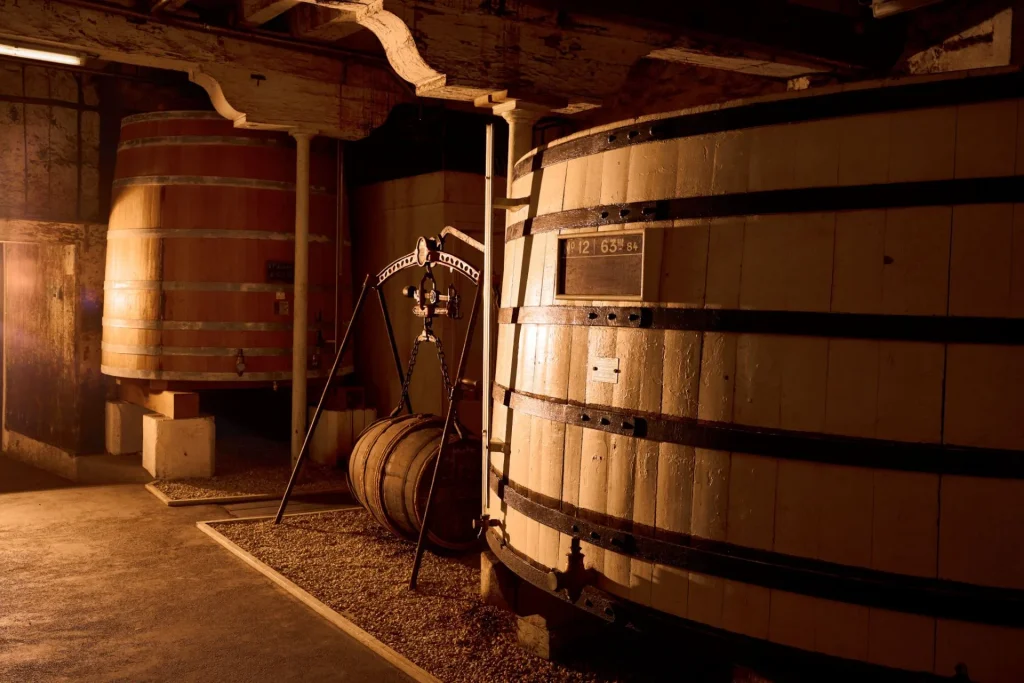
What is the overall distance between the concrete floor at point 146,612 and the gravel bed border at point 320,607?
0.11ft

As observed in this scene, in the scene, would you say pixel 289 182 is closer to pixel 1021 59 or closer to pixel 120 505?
pixel 120 505

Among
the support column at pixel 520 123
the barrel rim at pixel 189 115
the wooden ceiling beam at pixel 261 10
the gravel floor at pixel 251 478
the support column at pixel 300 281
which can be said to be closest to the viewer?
the support column at pixel 520 123

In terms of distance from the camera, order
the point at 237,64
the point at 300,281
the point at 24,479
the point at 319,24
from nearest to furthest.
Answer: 1. the point at 319,24
2. the point at 237,64
3. the point at 300,281
4. the point at 24,479

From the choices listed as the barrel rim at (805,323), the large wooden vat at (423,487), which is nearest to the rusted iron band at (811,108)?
the barrel rim at (805,323)

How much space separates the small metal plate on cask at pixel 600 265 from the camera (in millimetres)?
2754

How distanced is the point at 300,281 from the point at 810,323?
4.85 m

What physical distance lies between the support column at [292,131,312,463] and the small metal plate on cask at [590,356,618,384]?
13.8 ft

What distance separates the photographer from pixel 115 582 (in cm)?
444

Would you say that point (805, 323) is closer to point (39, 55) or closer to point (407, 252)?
point (407, 252)

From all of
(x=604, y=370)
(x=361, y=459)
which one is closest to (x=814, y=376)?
(x=604, y=370)

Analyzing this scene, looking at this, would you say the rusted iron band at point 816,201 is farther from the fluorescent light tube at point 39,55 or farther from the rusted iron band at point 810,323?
the fluorescent light tube at point 39,55

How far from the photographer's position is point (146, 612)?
13.2 feet

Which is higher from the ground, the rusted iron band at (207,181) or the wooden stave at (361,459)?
the rusted iron band at (207,181)

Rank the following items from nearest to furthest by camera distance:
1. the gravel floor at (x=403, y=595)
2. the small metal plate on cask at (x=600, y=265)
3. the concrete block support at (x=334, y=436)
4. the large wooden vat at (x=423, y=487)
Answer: the small metal plate on cask at (x=600, y=265) → the gravel floor at (x=403, y=595) → the large wooden vat at (x=423, y=487) → the concrete block support at (x=334, y=436)
